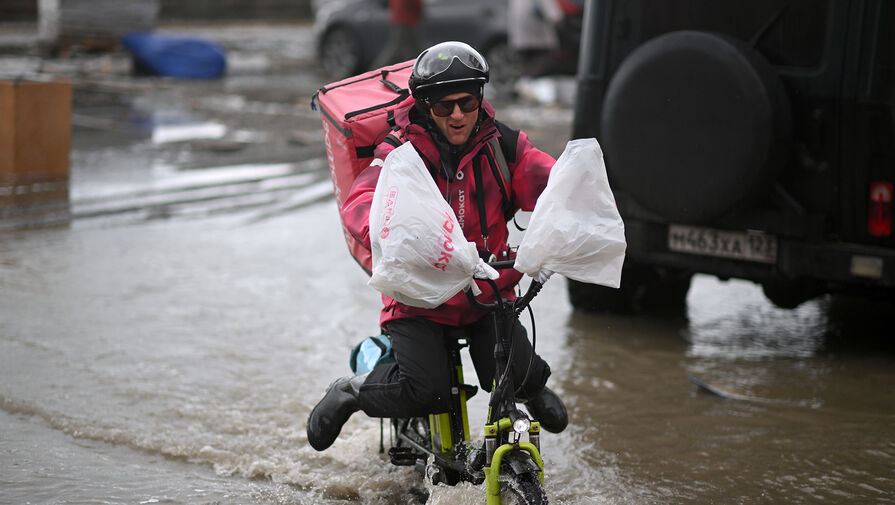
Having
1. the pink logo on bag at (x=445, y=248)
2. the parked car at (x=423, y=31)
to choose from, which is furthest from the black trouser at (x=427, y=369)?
the parked car at (x=423, y=31)

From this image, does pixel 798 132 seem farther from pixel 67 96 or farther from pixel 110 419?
pixel 67 96

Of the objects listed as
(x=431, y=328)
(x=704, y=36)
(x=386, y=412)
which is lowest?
(x=386, y=412)

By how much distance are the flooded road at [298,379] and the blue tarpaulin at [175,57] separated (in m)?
9.39

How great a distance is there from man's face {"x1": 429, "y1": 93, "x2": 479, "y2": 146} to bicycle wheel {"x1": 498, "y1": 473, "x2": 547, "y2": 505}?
1127mm

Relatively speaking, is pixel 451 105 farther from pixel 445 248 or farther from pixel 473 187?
pixel 445 248

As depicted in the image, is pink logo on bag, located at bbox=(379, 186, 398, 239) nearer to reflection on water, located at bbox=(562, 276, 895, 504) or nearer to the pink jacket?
the pink jacket

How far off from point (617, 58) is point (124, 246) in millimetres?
3978

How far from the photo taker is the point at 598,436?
5.29m

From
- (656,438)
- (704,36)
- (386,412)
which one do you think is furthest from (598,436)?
(704,36)

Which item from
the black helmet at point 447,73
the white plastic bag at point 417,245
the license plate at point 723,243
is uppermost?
the black helmet at point 447,73

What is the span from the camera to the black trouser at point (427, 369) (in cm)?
391

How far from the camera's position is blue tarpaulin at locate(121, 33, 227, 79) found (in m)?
18.9

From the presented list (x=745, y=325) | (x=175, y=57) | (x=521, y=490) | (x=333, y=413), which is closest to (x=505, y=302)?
(x=521, y=490)

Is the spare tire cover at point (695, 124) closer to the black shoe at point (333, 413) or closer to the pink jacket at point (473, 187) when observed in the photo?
the pink jacket at point (473, 187)
